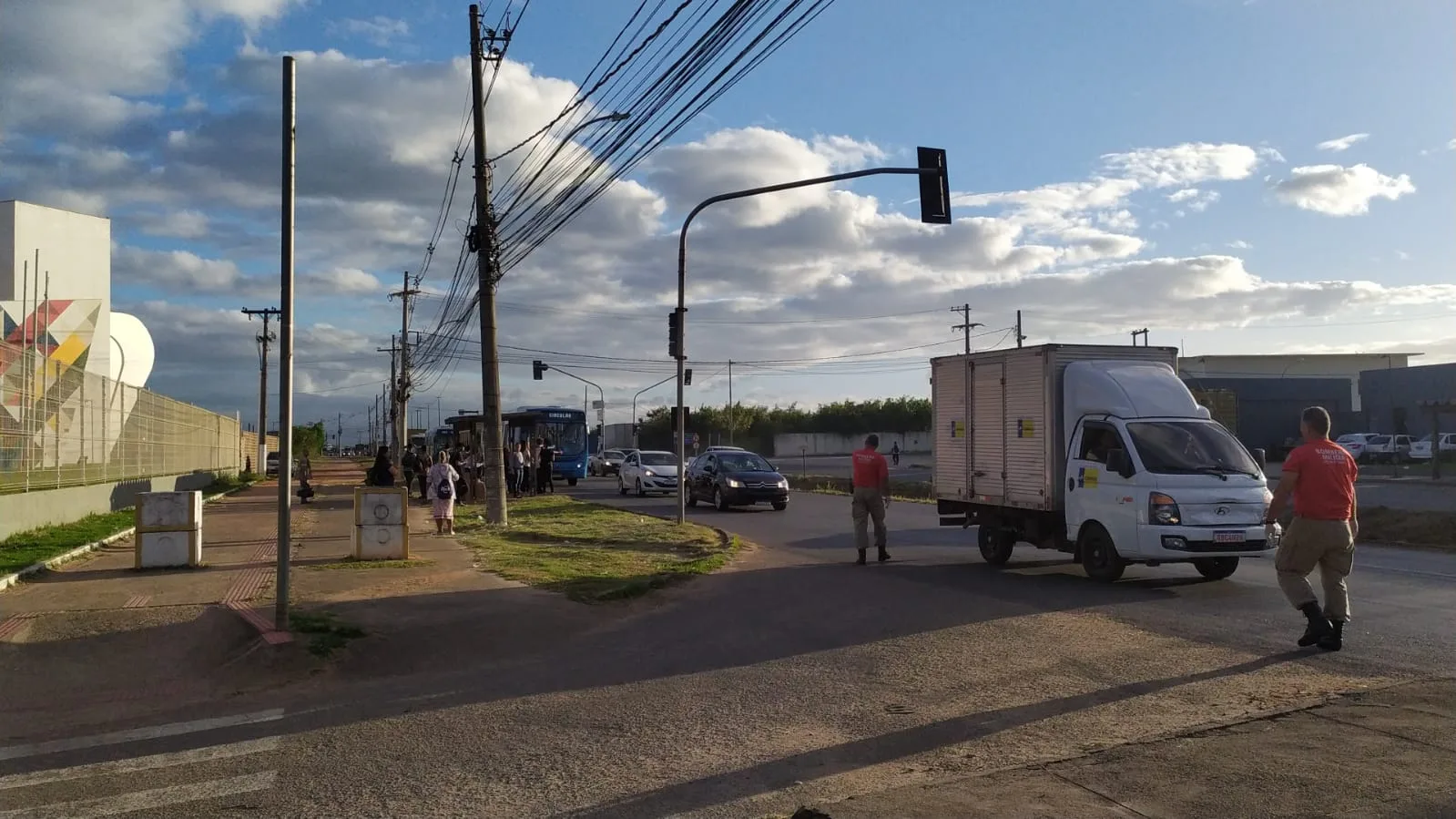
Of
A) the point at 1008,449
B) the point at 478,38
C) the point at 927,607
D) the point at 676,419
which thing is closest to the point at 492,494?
the point at 676,419

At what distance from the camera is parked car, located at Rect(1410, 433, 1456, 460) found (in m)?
54.0

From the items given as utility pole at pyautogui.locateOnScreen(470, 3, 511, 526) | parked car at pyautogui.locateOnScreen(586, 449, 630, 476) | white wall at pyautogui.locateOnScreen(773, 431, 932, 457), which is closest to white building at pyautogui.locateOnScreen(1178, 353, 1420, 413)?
white wall at pyautogui.locateOnScreen(773, 431, 932, 457)

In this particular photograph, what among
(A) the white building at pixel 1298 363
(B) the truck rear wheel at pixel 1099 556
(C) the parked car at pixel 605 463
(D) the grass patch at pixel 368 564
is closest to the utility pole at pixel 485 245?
(D) the grass patch at pixel 368 564

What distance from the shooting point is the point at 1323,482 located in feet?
27.7

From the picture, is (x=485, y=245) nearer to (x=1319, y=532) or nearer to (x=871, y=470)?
(x=871, y=470)

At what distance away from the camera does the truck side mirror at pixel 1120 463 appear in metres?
12.3

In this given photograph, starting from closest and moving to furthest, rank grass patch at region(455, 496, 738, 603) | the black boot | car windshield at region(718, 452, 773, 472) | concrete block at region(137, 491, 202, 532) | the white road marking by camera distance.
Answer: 1. the white road marking
2. the black boot
3. grass patch at region(455, 496, 738, 603)
4. concrete block at region(137, 491, 202, 532)
5. car windshield at region(718, 452, 773, 472)

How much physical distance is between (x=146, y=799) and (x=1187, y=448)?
1086cm

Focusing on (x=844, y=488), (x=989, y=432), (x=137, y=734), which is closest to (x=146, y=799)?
(x=137, y=734)

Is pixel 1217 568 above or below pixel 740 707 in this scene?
above

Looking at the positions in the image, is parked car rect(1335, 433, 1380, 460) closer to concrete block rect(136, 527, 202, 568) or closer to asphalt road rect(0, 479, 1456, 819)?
asphalt road rect(0, 479, 1456, 819)

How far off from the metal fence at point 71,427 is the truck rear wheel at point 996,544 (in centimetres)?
1442

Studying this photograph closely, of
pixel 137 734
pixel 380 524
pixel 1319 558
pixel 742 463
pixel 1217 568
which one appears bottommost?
pixel 137 734

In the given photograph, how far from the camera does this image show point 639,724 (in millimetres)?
6824
